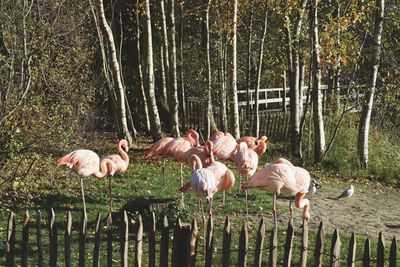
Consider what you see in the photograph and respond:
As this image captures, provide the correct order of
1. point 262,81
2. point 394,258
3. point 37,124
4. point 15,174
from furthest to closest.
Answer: point 262,81, point 37,124, point 15,174, point 394,258

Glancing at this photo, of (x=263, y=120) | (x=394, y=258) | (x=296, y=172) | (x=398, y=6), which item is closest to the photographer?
(x=394, y=258)

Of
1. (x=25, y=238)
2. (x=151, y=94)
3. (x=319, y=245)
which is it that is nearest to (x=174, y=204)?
(x=25, y=238)

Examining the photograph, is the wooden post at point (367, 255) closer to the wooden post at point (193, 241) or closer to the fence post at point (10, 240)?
the wooden post at point (193, 241)

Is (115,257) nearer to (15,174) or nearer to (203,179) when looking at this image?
(203,179)

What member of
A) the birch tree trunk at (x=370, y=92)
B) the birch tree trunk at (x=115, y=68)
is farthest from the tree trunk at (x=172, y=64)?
the birch tree trunk at (x=370, y=92)

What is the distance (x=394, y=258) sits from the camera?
205 inches

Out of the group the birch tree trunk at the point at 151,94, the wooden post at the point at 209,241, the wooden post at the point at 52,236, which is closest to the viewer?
the wooden post at the point at 209,241

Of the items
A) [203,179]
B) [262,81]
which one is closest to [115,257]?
[203,179]

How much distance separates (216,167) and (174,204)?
4.34 feet

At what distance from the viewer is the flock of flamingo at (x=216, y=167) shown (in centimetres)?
795

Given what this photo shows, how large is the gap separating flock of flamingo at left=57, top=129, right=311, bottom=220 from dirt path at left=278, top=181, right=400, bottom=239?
1.43 m

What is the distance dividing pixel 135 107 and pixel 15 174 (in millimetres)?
14357

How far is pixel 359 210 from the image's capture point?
11.4 m

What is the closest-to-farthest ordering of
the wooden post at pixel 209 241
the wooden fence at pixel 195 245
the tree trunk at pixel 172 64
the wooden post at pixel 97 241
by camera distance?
the wooden fence at pixel 195 245 → the wooden post at pixel 209 241 → the wooden post at pixel 97 241 → the tree trunk at pixel 172 64
